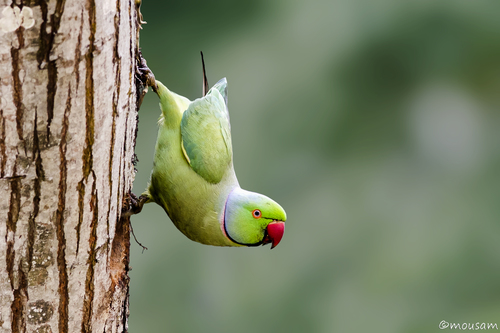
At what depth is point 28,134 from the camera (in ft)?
3.53

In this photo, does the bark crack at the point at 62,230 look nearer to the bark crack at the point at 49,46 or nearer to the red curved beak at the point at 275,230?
the bark crack at the point at 49,46

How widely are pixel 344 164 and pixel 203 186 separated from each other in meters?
2.17

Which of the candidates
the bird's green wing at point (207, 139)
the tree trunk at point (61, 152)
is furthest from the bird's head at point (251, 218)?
the tree trunk at point (61, 152)

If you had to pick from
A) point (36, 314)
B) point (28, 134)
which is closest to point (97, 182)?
point (28, 134)

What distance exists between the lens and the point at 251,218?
2.10 metres

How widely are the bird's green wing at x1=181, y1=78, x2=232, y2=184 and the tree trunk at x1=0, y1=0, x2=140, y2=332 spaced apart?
68 centimetres

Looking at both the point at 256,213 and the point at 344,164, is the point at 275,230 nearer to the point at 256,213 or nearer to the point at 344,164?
the point at 256,213

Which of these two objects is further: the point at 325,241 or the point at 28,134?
the point at 325,241

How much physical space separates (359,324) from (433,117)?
6.06 ft

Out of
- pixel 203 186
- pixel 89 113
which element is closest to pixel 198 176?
pixel 203 186

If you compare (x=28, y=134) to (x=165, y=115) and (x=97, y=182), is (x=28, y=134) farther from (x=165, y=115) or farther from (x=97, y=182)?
(x=165, y=115)

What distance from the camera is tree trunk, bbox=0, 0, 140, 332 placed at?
3.36 feet

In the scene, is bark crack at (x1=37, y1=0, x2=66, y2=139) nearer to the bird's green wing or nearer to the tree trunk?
the tree trunk

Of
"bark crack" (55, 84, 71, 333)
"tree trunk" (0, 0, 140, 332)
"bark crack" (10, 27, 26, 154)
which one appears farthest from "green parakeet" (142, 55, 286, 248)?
"bark crack" (10, 27, 26, 154)
